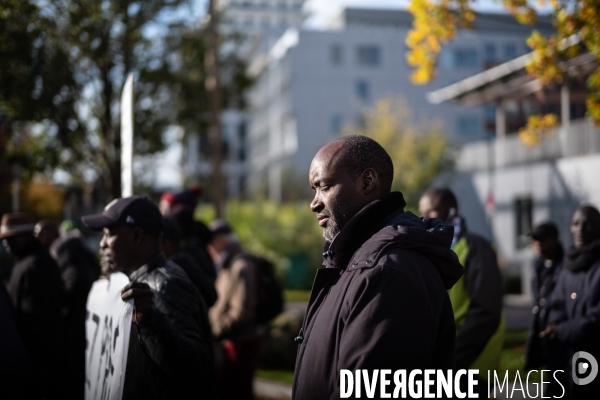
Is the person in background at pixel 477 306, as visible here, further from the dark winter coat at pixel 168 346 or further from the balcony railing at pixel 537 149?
the balcony railing at pixel 537 149

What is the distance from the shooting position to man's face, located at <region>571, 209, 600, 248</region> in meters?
6.43

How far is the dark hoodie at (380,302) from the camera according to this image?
108 inches

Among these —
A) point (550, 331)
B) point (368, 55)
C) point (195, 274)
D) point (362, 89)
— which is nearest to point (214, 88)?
point (550, 331)

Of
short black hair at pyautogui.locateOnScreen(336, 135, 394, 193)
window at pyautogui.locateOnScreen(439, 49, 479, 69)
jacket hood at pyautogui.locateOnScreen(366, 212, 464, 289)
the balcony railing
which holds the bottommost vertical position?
jacket hood at pyautogui.locateOnScreen(366, 212, 464, 289)

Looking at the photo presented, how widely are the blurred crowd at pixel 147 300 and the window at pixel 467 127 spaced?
2394 inches

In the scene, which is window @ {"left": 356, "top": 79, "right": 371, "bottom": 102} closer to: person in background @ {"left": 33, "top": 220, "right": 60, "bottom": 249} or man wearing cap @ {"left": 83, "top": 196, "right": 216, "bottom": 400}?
person in background @ {"left": 33, "top": 220, "right": 60, "bottom": 249}

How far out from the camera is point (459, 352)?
5500 mm

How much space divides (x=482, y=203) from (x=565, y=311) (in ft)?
90.7

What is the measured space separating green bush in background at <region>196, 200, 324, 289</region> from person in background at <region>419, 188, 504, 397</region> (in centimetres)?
2468

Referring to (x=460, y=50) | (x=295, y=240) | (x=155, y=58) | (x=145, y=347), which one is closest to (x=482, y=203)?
(x=295, y=240)

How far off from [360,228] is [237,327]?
4.74 m

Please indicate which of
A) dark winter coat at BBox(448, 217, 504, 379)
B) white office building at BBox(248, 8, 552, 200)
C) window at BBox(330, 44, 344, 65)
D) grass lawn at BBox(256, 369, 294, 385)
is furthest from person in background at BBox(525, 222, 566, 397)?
window at BBox(330, 44, 344, 65)

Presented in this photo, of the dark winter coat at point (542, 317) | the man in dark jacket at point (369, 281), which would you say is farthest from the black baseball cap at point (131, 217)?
the dark winter coat at point (542, 317)

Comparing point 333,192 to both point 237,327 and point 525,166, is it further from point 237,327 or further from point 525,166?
point 525,166
